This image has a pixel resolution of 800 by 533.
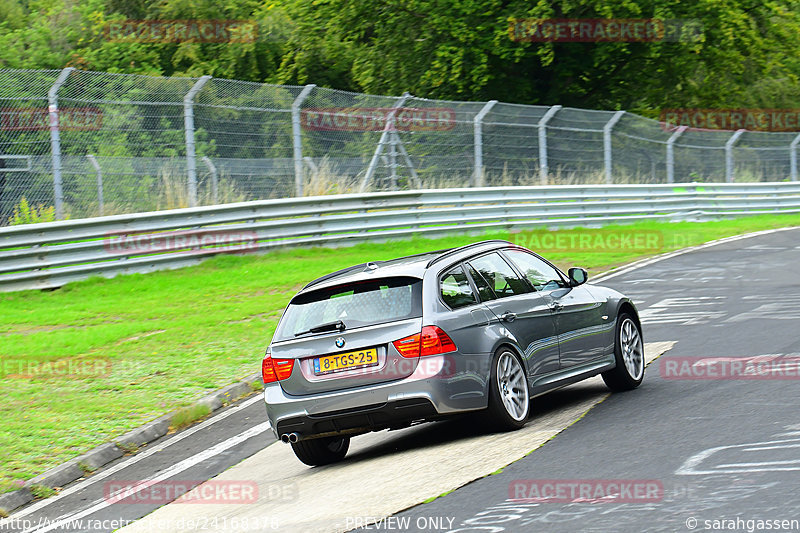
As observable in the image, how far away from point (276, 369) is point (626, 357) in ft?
10.9

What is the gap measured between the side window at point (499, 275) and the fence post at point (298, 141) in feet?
42.8

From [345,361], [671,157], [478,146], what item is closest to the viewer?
[345,361]

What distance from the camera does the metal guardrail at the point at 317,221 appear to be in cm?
1755

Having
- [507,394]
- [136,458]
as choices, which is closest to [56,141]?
[136,458]

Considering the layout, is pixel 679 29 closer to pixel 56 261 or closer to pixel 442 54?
pixel 442 54

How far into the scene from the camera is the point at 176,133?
64.5 ft

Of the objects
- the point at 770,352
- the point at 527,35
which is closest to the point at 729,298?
the point at 770,352

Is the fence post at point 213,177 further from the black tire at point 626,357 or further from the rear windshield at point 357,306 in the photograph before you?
the rear windshield at point 357,306

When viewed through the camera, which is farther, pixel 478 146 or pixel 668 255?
pixel 478 146

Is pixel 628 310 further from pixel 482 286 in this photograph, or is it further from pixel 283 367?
pixel 283 367

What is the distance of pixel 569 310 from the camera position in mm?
9203

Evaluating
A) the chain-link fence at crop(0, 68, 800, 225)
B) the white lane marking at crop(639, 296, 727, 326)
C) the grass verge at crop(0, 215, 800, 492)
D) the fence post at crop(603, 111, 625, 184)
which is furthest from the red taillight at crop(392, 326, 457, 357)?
the fence post at crop(603, 111, 625, 184)

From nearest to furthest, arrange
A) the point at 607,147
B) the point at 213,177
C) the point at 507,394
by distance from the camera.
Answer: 1. the point at 507,394
2. the point at 213,177
3. the point at 607,147

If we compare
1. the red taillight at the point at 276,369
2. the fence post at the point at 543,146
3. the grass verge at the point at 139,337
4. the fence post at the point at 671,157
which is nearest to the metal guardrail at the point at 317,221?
the grass verge at the point at 139,337
